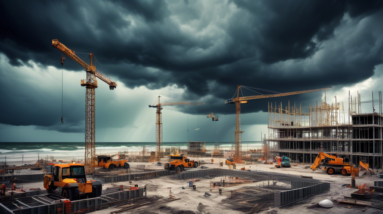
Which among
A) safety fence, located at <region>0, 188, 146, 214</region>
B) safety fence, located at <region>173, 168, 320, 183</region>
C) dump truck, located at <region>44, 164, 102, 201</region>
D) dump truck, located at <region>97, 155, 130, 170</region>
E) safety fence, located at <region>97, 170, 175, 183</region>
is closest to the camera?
safety fence, located at <region>0, 188, 146, 214</region>

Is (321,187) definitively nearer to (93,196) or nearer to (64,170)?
(93,196)

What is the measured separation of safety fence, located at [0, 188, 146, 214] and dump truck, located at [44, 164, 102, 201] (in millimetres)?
879

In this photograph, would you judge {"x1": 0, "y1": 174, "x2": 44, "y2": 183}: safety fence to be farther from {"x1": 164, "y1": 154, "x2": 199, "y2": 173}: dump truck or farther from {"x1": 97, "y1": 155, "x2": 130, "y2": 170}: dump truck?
{"x1": 164, "y1": 154, "x2": 199, "y2": 173}: dump truck

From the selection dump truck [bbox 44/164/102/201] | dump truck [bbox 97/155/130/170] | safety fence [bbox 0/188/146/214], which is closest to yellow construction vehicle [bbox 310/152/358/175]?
safety fence [bbox 0/188/146/214]

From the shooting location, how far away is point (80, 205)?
49.0ft

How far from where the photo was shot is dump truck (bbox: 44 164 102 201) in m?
15.5

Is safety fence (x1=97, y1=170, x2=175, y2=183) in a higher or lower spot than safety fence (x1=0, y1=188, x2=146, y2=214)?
lower

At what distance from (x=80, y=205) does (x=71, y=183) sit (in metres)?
1.65

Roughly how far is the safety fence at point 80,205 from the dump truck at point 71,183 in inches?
34.6

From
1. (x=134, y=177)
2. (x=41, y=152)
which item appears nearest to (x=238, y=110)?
(x=134, y=177)

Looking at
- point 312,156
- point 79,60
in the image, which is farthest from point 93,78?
point 312,156

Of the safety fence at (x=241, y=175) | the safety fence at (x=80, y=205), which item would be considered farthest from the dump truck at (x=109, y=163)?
the safety fence at (x=80, y=205)

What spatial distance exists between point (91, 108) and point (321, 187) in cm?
3257

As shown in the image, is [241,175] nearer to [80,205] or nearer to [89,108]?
[80,205]
